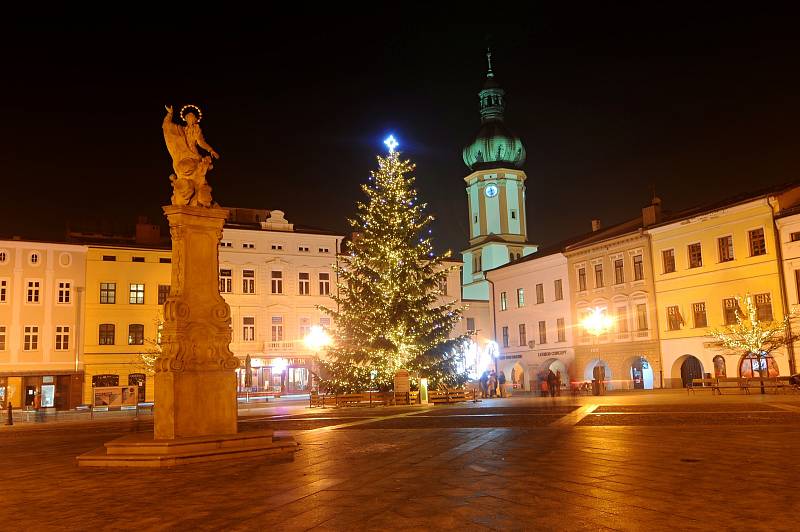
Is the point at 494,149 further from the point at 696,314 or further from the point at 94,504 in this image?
the point at 94,504

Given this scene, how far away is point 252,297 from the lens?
55438mm

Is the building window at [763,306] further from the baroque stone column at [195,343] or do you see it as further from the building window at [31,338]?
the building window at [31,338]

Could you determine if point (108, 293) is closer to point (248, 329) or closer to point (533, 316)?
point (248, 329)

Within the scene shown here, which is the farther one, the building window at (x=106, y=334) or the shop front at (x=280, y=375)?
the shop front at (x=280, y=375)

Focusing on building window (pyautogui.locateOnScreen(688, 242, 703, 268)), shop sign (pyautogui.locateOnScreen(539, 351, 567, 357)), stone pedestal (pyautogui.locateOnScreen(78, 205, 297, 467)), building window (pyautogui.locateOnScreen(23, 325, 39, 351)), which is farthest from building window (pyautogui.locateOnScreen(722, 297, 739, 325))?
building window (pyautogui.locateOnScreen(23, 325, 39, 351))

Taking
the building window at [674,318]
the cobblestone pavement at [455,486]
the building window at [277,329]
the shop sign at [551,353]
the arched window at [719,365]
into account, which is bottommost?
the cobblestone pavement at [455,486]

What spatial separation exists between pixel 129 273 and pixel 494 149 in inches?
2189

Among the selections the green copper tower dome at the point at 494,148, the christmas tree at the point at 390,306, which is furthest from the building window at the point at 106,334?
the green copper tower dome at the point at 494,148

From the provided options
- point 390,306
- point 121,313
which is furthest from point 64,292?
point 390,306

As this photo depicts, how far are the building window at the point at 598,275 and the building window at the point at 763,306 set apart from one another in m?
12.6

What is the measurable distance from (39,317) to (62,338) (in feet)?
6.54

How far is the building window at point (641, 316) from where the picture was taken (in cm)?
4801

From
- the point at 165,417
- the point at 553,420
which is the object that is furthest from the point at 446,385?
the point at 165,417

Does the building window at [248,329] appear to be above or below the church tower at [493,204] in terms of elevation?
below
